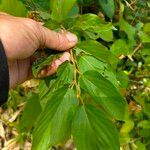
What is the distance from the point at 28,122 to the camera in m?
1.34

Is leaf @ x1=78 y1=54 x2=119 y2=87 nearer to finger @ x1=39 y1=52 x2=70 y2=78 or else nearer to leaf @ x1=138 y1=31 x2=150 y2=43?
finger @ x1=39 y1=52 x2=70 y2=78

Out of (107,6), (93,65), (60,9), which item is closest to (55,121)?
(93,65)

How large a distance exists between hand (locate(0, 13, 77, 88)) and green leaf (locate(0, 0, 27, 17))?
6 cm

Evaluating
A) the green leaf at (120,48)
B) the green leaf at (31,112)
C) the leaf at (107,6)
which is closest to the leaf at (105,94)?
the green leaf at (31,112)

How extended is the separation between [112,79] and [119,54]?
724 millimetres

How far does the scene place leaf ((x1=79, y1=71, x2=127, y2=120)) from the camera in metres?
0.97

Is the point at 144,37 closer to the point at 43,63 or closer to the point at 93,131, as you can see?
the point at 43,63

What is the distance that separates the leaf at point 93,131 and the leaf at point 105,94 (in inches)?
1.3

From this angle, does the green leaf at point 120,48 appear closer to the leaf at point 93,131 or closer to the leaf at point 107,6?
the leaf at point 107,6

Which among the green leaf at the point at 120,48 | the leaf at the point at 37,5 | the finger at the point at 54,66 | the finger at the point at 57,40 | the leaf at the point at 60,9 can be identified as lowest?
the green leaf at the point at 120,48

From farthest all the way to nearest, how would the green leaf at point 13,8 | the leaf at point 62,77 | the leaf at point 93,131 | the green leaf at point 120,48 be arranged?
1. the green leaf at point 120,48
2. the green leaf at point 13,8
3. the leaf at point 62,77
4. the leaf at point 93,131

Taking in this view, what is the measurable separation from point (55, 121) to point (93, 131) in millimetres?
95

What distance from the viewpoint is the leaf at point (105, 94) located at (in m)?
0.97

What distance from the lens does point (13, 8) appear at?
1230 mm
